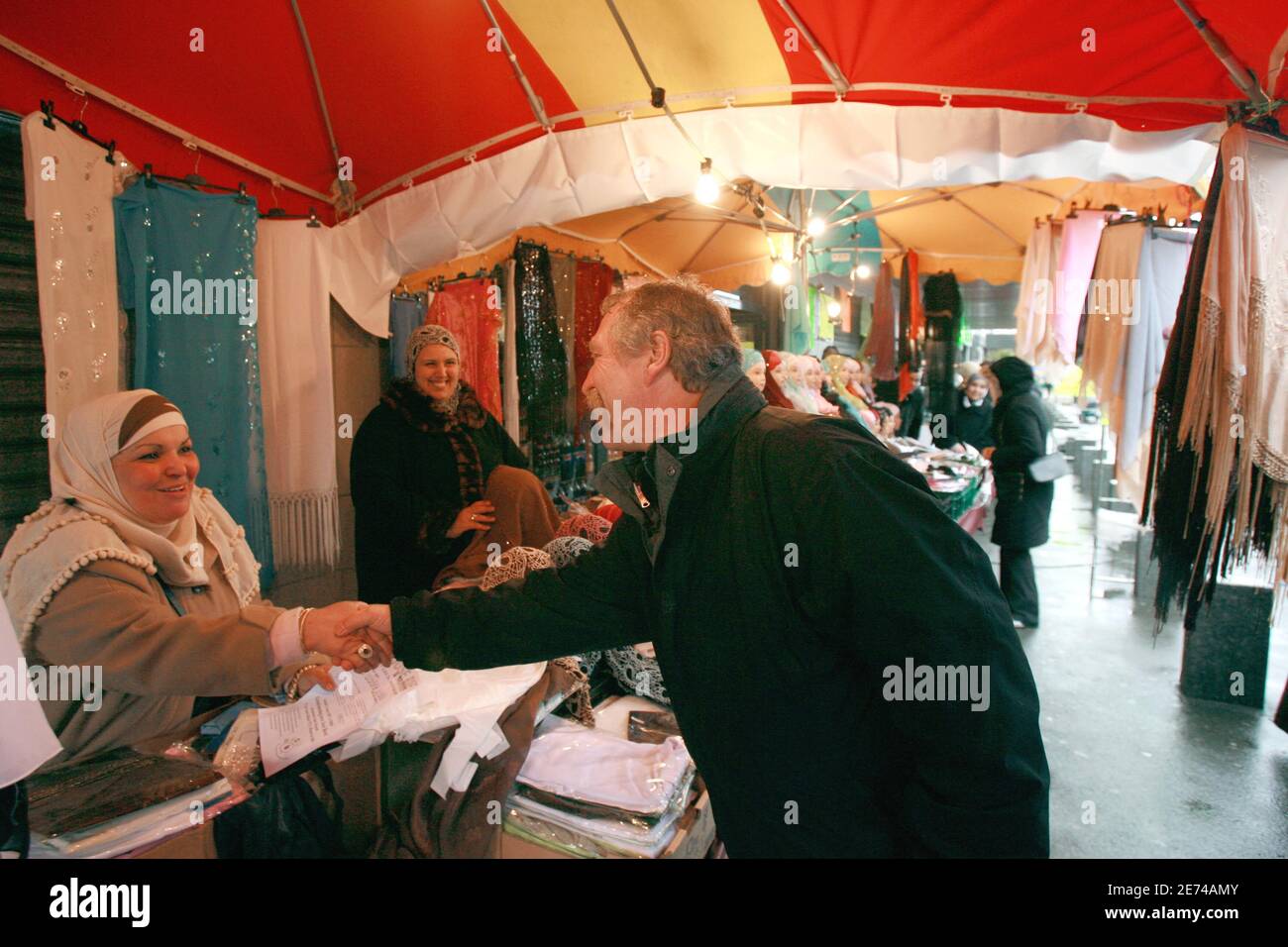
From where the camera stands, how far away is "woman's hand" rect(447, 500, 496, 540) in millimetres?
3150

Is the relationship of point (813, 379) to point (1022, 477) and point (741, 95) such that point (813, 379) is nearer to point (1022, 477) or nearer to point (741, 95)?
point (1022, 477)

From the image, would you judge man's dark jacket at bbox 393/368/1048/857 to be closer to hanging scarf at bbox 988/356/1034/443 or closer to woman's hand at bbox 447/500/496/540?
woman's hand at bbox 447/500/496/540

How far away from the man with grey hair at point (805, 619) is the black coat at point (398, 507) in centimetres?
207

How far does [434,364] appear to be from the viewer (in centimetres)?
335

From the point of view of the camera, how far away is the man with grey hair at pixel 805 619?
3.50 ft

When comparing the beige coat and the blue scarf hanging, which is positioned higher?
the blue scarf hanging

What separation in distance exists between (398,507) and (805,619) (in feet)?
8.30

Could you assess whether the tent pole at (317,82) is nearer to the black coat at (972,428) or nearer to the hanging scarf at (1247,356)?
the hanging scarf at (1247,356)

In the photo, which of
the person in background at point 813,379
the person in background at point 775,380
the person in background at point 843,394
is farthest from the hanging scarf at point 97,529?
the person in background at point 843,394

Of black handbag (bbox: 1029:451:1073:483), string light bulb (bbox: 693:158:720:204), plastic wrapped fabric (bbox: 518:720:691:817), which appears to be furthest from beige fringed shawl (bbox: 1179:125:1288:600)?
black handbag (bbox: 1029:451:1073:483)

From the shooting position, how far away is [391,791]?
67.6 inches

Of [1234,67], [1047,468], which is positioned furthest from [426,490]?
[1047,468]

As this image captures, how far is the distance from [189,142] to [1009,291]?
9567mm

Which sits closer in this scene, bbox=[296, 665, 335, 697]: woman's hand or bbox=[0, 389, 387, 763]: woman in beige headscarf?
bbox=[0, 389, 387, 763]: woman in beige headscarf
